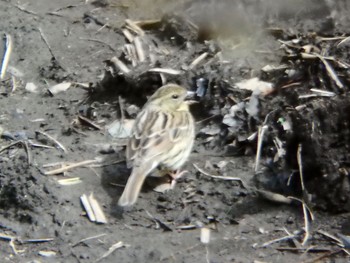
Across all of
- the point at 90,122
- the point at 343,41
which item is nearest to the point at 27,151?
the point at 90,122

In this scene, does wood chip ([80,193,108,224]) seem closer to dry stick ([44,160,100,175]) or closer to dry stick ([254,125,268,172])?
dry stick ([44,160,100,175])

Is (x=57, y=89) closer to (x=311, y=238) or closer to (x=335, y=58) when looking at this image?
(x=335, y=58)

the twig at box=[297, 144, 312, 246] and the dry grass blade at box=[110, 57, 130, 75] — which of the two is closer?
the twig at box=[297, 144, 312, 246]

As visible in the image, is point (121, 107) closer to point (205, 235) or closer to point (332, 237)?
point (205, 235)

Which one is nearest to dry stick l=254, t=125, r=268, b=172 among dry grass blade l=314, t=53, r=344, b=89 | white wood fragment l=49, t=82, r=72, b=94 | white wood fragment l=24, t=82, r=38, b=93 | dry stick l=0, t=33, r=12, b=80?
dry grass blade l=314, t=53, r=344, b=89

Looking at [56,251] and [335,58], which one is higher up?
[335,58]

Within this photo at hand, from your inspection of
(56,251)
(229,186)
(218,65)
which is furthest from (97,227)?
(218,65)

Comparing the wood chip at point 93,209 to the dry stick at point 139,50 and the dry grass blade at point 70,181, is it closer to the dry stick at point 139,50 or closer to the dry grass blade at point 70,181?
the dry grass blade at point 70,181
